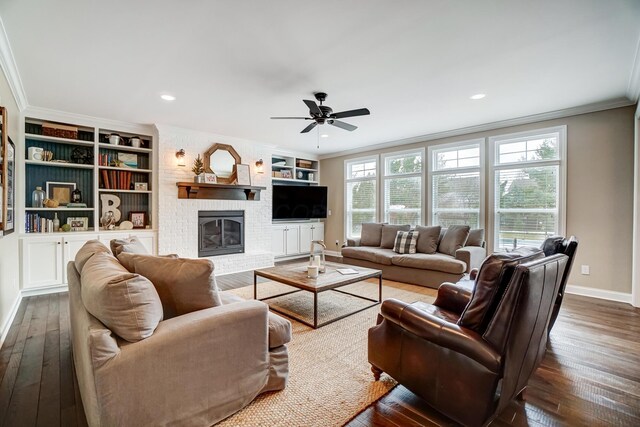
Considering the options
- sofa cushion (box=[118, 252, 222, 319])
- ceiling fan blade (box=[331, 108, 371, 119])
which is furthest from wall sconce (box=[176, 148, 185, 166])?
sofa cushion (box=[118, 252, 222, 319])

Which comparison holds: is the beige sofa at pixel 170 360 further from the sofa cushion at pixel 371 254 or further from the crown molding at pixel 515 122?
the crown molding at pixel 515 122

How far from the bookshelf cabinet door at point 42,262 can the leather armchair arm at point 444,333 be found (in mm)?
4618

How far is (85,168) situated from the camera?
464 centimetres

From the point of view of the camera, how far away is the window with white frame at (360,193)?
663cm

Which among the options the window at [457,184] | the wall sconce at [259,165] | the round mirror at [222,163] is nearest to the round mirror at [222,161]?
the round mirror at [222,163]

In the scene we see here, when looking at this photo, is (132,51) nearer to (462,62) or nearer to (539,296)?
(462,62)

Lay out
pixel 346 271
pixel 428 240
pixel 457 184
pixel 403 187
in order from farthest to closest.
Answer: pixel 403 187 → pixel 457 184 → pixel 428 240 → pixel 346 271

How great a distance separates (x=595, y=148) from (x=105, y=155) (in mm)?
7014

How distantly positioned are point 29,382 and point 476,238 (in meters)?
5.22

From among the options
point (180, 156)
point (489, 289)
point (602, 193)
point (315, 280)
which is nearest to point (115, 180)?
point (180, 156)

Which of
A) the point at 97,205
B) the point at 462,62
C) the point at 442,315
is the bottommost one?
the point at 442,315

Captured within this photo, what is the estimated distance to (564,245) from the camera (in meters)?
2.46

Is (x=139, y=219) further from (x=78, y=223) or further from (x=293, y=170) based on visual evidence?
(x=293, y=170)

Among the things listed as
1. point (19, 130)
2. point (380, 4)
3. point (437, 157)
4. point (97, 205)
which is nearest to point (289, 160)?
point (437, 157)
